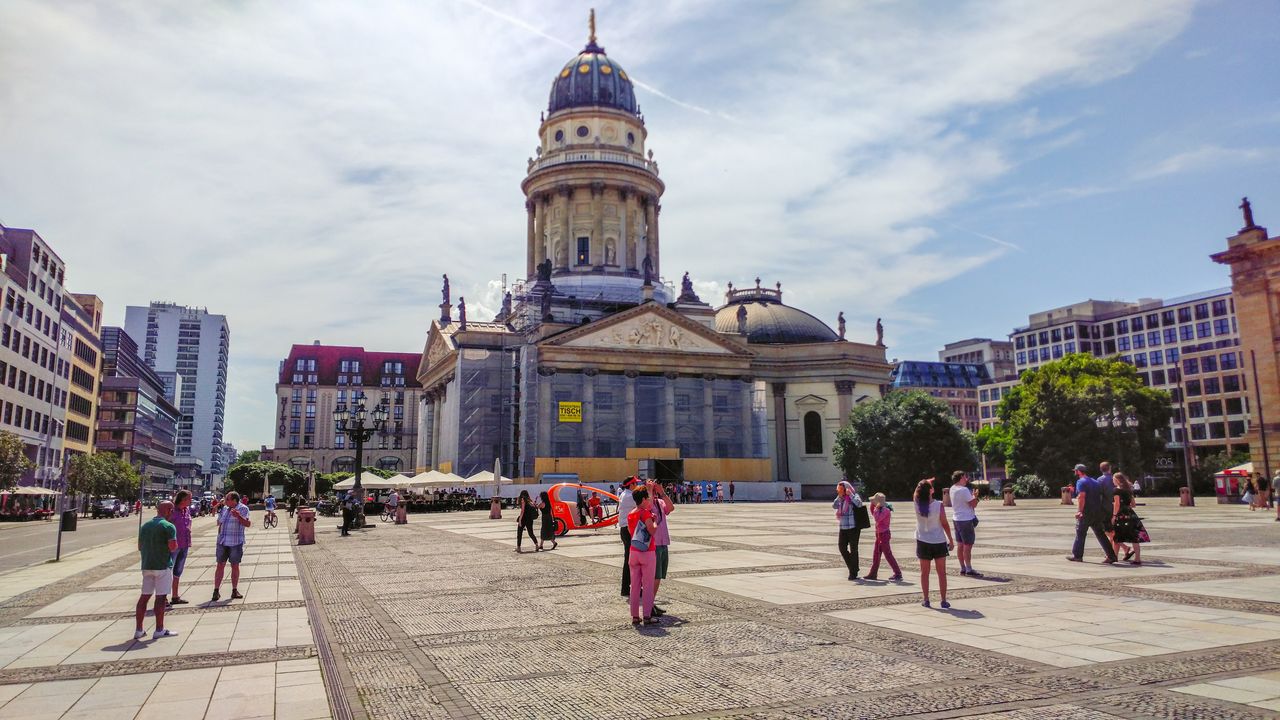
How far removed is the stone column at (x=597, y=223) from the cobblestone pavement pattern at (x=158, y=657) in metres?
63.1

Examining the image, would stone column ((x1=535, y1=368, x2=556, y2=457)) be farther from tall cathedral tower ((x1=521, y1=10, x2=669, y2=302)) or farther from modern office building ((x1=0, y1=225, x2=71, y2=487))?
modern office building ((x1=0, y1=225, x2=71, y2=487))

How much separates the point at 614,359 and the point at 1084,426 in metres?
33.2

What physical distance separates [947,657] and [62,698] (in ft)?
27.8

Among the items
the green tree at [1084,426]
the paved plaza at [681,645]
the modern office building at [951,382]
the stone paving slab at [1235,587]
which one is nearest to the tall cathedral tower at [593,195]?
the green tree at [1084,426]

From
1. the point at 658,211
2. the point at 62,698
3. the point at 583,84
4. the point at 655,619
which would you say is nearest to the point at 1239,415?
the point at 658,211

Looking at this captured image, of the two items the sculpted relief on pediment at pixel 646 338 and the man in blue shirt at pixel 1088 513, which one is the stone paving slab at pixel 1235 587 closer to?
the man in blue shirt at pixel 1088 513

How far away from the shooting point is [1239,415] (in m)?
85.4

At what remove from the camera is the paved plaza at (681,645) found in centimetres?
735

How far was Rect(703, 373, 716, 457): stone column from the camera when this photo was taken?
6644cm

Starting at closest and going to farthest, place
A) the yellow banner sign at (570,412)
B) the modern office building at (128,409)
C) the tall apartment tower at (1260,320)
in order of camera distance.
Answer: the tall apartment tower at (1260,320) → the yellow banner sign at (570,412) → the modern office building at (128,409)

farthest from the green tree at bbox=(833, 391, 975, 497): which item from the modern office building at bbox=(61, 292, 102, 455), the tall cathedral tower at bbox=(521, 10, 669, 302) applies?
the modern office building at bbox=(61, 292, 102, 455)

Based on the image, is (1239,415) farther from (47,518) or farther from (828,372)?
(47,518)

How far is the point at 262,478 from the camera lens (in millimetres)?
89125

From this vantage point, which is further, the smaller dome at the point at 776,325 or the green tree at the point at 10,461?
the smaller dome at the point at 776,325
